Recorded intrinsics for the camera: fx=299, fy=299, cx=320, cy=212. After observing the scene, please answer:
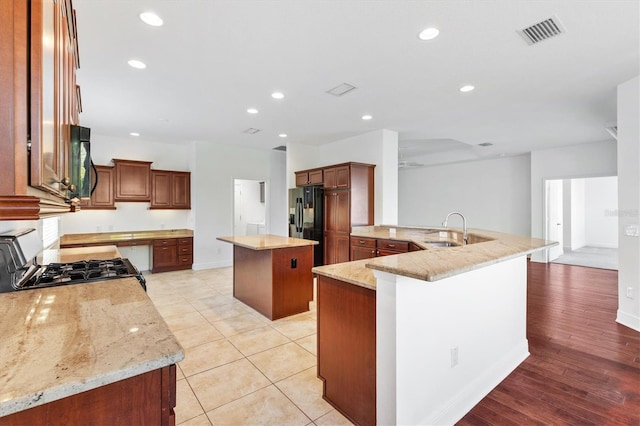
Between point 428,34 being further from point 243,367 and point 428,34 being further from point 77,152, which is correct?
point 243,367

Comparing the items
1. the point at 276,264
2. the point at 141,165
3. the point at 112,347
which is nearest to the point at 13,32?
the point at 112,347

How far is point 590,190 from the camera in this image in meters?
9.30

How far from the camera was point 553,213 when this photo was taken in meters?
7.18

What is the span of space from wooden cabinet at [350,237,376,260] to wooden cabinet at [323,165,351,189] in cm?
97

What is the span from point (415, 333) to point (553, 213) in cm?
759

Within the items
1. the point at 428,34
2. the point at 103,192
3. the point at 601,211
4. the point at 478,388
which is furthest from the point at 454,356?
the point at 601,211

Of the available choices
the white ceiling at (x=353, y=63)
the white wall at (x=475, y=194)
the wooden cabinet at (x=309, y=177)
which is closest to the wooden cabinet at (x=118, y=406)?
the white ceiling at (x=353, y=63)

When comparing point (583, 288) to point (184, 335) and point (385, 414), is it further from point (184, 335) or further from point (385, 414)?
point (184, 335)

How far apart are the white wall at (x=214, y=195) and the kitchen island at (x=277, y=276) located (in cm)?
276

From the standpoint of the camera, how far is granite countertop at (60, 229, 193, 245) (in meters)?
5.20

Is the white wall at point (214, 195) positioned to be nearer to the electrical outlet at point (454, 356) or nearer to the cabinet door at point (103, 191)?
the cabinet door at point (103, 191)

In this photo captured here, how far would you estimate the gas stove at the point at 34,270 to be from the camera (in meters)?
1.47

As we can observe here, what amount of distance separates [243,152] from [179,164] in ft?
4.76

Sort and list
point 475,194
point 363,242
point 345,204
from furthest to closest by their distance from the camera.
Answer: point 475,194
point 345,204
point 363,242
